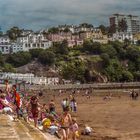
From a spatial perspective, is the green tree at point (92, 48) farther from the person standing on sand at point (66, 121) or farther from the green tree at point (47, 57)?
the person standing on sand at point (66, 121)

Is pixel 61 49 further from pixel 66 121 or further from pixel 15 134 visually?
pixel 15 134

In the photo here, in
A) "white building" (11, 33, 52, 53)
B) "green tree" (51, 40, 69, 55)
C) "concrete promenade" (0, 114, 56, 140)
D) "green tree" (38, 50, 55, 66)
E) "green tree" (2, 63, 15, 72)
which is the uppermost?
"white building" (11, 33, 52, 53)

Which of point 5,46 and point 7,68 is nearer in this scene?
point 7,68

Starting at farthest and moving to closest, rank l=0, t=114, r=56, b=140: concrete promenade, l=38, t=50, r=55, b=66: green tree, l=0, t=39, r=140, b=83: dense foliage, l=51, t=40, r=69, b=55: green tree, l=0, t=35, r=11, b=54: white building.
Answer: l=0, t=35, r=11, b=54: white building
l=51, t=40, r=69, b=55: green tree
l=38, t=50, r=55, b=66: green tree
l=0, t=39, r=140, b=83: dense foliage
l=0, t=114, r=56, b=140: concrete promenade

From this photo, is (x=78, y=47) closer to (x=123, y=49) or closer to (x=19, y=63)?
(x=123, y=49)

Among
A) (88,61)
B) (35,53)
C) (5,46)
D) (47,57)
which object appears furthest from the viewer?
(5,46)

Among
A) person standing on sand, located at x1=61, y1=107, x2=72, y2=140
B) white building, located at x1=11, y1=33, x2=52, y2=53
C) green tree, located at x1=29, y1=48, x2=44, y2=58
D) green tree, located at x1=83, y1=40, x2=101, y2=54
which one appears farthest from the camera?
white building, located at x1=11, y1=33, x2=52, y2=53

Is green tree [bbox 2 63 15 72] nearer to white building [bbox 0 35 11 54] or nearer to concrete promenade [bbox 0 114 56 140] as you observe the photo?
white building [bbox 0 35 11 54]

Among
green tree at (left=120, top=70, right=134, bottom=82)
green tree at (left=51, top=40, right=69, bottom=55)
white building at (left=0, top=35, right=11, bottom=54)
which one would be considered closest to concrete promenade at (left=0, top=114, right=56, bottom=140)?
green tree at (left=120, top=70, right=134, bottom=82)

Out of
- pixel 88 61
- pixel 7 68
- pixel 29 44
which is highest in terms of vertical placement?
pixel 29 44

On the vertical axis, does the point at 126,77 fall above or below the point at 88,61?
below

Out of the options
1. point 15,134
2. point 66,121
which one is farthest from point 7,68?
point 15,134

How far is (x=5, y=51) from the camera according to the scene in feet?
618

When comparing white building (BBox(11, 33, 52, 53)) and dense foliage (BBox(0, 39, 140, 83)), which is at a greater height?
white building (BBox(11, 33, 52, 53))
